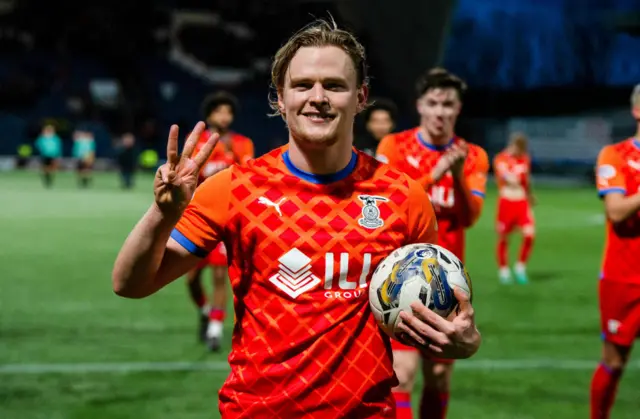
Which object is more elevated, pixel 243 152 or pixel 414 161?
pixel 414 161

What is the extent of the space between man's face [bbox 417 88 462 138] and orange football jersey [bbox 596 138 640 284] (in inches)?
38.2

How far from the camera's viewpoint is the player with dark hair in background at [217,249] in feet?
30.1

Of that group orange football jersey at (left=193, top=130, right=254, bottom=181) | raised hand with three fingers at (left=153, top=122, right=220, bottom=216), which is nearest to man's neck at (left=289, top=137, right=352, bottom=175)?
raised hand with three fingers at (left=153, top=122, right=220, bottom=216)

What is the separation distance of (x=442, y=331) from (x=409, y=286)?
273 mm

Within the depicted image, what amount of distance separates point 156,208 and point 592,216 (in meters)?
25.1

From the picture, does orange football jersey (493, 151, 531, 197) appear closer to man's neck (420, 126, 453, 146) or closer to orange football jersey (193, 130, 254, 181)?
orange football jersey (193, 130, 254, 181)

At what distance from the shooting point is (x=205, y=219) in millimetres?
3334

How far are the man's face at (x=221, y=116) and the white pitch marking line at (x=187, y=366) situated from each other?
2.31 meters

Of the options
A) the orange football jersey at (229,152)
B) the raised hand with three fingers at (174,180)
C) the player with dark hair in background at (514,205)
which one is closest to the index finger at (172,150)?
the raised hand with three fingers at (174,180)

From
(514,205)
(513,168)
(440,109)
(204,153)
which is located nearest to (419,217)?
(204,153)

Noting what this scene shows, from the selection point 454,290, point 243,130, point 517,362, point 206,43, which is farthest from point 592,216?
point 206,43

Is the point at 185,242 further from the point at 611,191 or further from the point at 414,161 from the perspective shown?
the point at 611,191

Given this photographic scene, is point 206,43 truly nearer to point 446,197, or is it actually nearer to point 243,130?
point 243,130

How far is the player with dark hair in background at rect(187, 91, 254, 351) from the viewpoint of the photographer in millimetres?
9188
